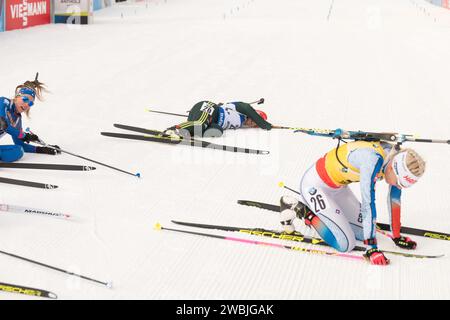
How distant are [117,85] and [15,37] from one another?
4.12 m

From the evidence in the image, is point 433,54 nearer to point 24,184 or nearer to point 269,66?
point 269,66

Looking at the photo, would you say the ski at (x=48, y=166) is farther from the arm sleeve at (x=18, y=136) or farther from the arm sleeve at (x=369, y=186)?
the arm sleeve at (x=369, y=186)

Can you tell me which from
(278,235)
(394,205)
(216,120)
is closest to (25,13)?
(216,120)

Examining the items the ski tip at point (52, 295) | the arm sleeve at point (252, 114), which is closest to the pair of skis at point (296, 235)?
the ski tip at point (52, 295)

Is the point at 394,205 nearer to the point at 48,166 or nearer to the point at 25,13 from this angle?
the point at 48,166

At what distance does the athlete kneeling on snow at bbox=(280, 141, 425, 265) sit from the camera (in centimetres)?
315

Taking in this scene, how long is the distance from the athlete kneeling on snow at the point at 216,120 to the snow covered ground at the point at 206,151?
0.39 feet

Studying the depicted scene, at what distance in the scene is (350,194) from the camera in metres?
3.58

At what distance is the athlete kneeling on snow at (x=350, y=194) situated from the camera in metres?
3.15

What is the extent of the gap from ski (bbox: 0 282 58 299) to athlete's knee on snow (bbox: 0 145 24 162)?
2.01 metres

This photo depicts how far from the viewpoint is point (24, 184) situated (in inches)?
169

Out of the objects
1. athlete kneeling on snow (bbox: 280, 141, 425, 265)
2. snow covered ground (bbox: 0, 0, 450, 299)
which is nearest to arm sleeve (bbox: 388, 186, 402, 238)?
athlete kneeling on snow (bbox: 280, 141, 425, 265)

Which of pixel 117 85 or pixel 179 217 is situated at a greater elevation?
pixel 117 85

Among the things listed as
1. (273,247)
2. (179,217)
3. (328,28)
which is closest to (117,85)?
(179,217)
